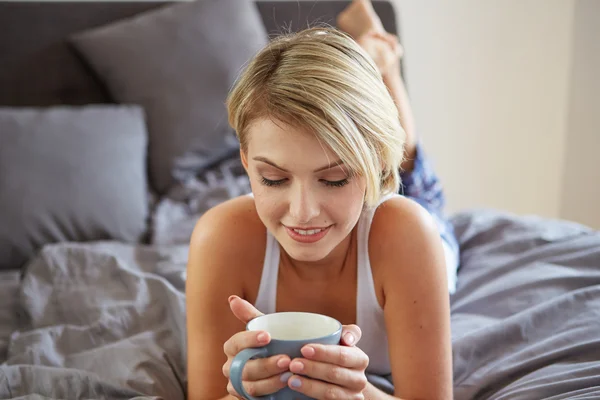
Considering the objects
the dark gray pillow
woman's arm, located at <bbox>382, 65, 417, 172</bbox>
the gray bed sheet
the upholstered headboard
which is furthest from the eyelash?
the upholstered headboard

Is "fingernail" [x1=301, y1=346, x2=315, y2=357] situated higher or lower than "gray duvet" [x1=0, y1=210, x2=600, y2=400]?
higher

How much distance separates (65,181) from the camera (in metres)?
1.92

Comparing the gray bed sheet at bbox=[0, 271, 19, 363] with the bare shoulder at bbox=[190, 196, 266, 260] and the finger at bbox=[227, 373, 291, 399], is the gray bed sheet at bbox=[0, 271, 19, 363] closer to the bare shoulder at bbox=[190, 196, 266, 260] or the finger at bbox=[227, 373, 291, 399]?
the bare shoulder at bbox=[190, 196, 266, 260]

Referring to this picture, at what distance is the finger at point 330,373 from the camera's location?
2.49ft

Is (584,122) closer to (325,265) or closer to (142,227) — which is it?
(142,227)

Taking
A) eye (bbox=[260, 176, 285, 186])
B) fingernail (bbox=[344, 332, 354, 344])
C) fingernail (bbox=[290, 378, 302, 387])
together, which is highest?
eye (bbox=[260, 176, 285, 186])

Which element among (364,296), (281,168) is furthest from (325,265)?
(281,168)

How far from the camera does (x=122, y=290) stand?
1.49 m

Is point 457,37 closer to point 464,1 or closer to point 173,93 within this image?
point 464,1

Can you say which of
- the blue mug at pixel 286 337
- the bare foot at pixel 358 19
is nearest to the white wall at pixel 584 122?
the bare foot at pixel 358 19

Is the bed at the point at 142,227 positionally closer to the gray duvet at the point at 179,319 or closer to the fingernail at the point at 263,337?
the gray duvet at the point at 179,319

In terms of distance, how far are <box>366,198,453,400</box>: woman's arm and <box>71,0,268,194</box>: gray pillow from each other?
48.8 inches

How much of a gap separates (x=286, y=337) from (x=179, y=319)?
0.54m

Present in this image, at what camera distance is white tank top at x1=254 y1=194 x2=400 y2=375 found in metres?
1.11
